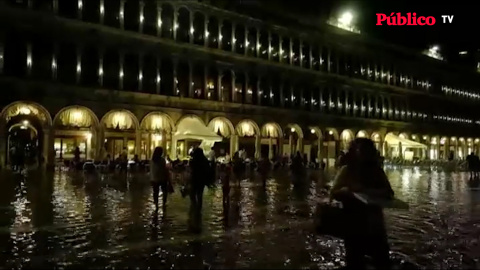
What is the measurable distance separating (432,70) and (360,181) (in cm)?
5368

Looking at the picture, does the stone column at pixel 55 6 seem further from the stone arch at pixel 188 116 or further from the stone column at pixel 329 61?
the stone column at pixel 329 61

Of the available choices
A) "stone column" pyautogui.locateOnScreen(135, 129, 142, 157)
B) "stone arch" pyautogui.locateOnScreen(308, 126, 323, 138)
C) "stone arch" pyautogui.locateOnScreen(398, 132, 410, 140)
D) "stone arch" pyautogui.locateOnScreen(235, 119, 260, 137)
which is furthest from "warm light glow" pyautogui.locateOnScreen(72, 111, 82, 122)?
"stone arch" pyautogui.locateOnScreen(398, 132, 410, 140)

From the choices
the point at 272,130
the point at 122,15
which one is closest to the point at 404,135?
the point at 272,130

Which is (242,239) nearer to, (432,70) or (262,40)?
(262,40)

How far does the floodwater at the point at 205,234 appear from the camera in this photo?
6168 millimetres

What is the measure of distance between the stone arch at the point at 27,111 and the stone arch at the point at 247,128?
44.3 ft

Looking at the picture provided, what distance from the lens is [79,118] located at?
89.1 ft

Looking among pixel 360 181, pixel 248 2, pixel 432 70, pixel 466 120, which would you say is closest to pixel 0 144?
pixel 248 2

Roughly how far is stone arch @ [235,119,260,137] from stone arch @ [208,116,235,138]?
0.65m

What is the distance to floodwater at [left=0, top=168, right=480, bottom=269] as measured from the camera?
6.17 metres

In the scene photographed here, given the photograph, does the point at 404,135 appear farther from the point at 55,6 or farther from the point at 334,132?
the point at 55,6

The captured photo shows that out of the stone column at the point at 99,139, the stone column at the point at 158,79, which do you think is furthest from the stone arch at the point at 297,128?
the stone column at the point at 99,139

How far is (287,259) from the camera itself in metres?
6.23

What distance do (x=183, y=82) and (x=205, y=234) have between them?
24443 millimetres
